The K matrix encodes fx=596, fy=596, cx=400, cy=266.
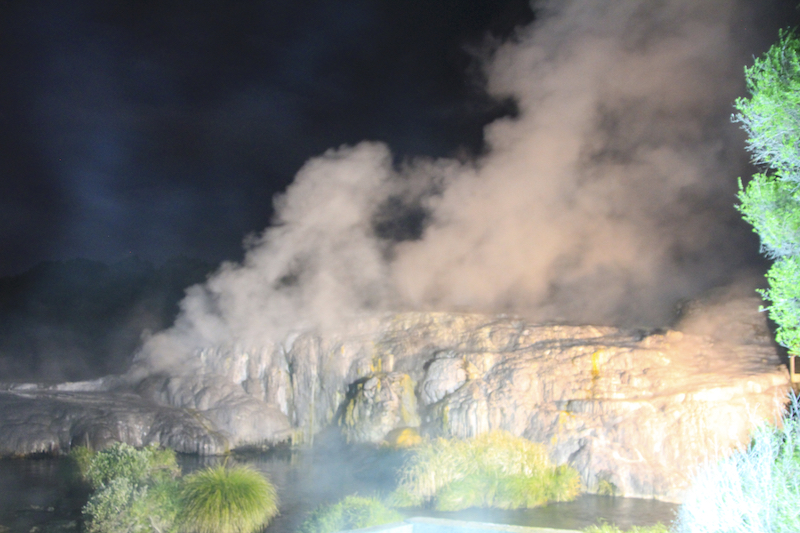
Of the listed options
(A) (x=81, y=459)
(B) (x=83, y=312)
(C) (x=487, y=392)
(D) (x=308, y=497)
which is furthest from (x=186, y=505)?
(B) (x=83, y=312)

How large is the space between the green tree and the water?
5.24m

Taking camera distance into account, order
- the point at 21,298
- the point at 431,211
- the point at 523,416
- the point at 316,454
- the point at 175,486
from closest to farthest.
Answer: the point at 175,486 → the point at 523,416 → the point at 316,454 → the point at 431,211 → the point at 21,298

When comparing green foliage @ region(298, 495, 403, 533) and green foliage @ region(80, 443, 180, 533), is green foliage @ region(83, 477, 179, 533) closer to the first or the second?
green foliage @ region(80, 443, 180, 533)

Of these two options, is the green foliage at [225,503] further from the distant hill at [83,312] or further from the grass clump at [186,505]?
the distant hill at [83,312]

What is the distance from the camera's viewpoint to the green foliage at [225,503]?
9672 millimetres

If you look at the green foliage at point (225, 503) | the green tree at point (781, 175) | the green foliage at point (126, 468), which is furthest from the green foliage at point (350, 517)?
the green tree at point (781, 175)

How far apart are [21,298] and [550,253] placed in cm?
3544

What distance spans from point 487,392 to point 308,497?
18.2ft

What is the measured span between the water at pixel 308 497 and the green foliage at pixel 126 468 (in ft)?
1.72

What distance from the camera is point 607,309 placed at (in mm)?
21703

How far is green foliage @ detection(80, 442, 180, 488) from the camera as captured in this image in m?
11.8

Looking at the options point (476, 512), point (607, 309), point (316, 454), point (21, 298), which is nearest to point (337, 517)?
point (476, 512)

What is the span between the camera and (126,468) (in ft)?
39.2

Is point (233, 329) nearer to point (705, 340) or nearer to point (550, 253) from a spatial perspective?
point (550, 253)
